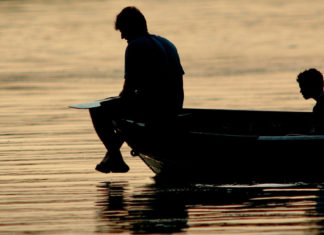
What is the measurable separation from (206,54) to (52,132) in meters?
16.5

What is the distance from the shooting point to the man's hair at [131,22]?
37.6 feet

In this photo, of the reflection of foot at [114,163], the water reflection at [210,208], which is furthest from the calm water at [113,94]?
the reflection of foot at [114,163]

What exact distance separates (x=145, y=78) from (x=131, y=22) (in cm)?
60

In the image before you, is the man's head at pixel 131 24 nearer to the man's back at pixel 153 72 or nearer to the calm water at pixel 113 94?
the man's back at pixel 153 72

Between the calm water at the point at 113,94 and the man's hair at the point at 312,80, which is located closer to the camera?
the calm water at the point at 113,94

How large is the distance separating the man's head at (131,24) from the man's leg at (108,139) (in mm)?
865

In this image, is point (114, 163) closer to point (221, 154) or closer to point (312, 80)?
point (221, 154)

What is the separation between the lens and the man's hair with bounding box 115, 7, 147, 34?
11.5 m

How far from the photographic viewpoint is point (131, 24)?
11539mm

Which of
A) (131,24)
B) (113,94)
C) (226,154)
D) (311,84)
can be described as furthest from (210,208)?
(113,94)

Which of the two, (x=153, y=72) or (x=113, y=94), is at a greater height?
(x=153, y=72)

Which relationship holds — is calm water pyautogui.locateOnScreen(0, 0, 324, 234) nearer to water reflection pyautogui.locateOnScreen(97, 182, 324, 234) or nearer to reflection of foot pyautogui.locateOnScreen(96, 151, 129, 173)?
water reflection pyautogui.locateOnScreen(97, 182, 324, 234)

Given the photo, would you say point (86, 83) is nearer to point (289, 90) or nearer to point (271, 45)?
point (289, 90)

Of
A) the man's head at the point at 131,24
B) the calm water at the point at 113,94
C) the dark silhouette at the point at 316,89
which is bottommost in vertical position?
the calm water at the point at 113,94
